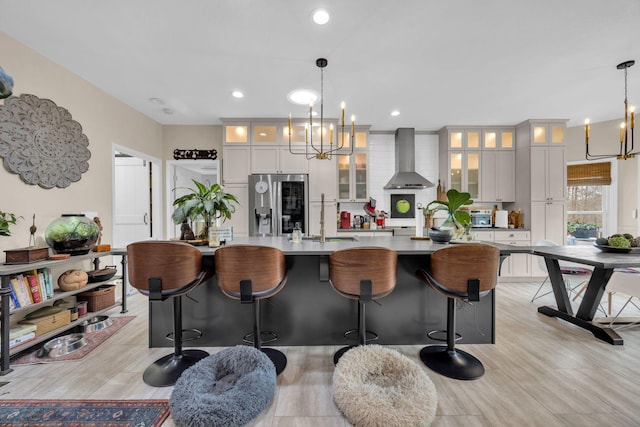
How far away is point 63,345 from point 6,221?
109 centimetres

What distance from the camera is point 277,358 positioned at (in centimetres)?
200

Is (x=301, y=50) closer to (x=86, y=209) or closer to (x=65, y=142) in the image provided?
(x=65, y=142)

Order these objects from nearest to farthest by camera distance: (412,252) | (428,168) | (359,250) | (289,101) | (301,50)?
(359,250)
(412,252)
(301,50)
(289,101)
(428,168)

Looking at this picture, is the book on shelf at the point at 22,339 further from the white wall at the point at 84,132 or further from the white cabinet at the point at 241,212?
the white cabinet at the point at 241,212

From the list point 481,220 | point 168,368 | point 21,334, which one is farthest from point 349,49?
point 481,220

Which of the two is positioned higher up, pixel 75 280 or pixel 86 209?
pixel 86 209

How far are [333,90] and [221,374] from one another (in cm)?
310

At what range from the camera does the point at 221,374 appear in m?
1.71

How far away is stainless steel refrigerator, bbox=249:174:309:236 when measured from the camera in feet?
13.3

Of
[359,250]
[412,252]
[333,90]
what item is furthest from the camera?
[333,90]

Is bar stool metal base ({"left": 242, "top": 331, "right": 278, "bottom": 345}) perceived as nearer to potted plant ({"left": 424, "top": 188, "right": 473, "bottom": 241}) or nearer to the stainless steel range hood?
potted plant ({"left": 424, "top": 188, "right": 473, "bottom": 241})

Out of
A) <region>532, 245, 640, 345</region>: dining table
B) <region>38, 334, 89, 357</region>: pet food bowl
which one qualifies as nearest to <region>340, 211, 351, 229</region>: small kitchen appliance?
<region>532, 245, 640, 345</region>: dining table

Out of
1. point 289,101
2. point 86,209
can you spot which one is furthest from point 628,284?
point 86,209

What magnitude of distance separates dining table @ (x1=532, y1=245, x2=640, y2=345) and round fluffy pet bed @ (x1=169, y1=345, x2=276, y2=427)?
244 cm
